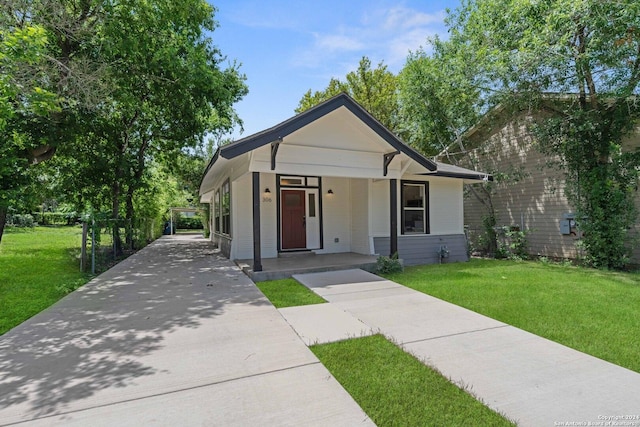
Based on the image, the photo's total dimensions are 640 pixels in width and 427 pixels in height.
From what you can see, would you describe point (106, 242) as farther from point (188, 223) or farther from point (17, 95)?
point (188, 223)

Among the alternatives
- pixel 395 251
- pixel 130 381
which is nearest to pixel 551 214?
pixel 395 251

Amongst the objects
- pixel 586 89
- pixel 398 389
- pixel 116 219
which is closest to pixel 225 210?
pixel 116 219

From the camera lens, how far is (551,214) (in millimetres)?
10938

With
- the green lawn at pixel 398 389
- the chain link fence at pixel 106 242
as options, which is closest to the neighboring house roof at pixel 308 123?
the chain link fence at pixel 106 242

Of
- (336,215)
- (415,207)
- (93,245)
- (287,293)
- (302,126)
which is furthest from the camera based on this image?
(336,215)

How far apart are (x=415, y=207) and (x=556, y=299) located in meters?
5.11

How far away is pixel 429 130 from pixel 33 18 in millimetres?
12598

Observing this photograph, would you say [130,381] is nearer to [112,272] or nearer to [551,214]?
[112,272]

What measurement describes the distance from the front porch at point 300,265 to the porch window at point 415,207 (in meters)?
1.80

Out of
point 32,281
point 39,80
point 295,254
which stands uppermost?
point 39,80

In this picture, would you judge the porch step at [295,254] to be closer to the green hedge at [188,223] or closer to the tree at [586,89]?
the tree at [586,89]

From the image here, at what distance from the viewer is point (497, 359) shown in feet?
10.5

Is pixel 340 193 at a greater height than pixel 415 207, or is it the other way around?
pixel 340 193

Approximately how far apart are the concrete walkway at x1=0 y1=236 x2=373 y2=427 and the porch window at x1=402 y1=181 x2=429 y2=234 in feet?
19.7
